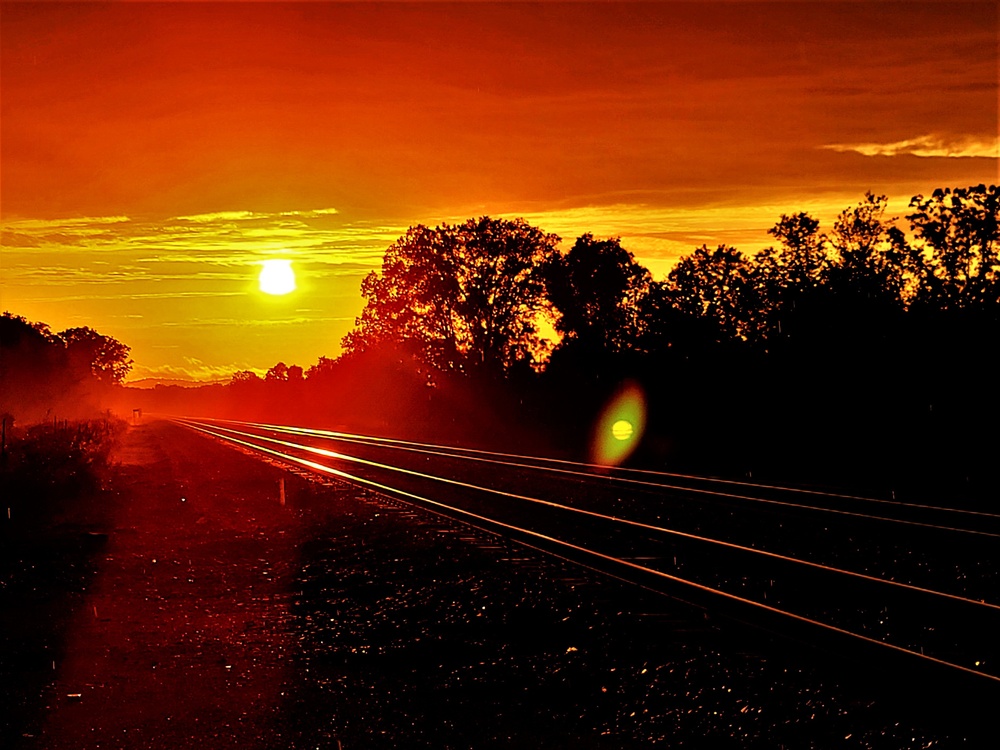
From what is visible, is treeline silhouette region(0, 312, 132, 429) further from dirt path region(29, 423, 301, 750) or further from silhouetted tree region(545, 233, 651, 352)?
dirt path region(29, 423, 301, 750)

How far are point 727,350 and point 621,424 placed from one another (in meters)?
5.31

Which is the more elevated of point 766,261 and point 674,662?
point 766,261

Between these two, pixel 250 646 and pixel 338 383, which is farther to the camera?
pixel 338 383

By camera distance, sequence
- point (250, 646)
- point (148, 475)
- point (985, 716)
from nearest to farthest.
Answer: point (985, 716)
point (250, 646)
point (148, 475)

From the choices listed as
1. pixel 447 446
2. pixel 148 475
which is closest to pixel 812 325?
pixel 447 446

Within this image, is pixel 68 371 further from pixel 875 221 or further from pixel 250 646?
pixel 250 646

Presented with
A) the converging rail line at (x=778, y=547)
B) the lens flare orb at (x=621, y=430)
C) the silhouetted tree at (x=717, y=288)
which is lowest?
the converging rail line at (x=778, y=547)

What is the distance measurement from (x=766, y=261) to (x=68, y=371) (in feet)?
289

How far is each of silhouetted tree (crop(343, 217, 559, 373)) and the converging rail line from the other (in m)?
31.9

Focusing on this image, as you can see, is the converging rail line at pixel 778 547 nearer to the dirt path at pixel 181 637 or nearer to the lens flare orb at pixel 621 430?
the dirt path at pixel 181 637

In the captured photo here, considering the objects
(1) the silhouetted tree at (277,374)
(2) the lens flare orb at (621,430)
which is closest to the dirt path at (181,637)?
(2) the lens flare orb at (621,430)

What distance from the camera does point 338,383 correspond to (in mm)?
88375

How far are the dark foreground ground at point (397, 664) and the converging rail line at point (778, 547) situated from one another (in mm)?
738

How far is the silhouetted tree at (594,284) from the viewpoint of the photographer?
54969mm
